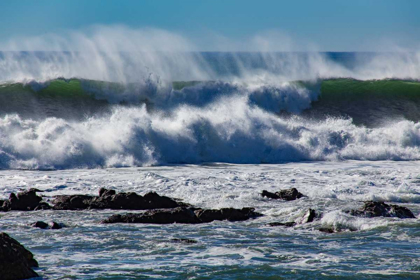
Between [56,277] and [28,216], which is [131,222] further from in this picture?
[56,277]

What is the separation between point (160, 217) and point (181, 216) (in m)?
0.39

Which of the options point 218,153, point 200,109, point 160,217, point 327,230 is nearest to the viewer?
point 327,230

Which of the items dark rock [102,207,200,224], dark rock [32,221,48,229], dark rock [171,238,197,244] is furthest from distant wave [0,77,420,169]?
dark rock [171,238,197,244]

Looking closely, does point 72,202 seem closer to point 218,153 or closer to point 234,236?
point 234,236

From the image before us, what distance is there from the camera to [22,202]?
13.8 m

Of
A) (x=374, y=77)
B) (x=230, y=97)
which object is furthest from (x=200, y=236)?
(x=374, y=77)

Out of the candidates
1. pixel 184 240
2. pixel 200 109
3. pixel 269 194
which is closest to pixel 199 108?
pixel 200 109

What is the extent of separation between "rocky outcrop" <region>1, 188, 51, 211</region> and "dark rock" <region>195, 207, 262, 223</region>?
3493 millimetres

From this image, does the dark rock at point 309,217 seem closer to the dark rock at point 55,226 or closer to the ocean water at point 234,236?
the ocean water at point 234,236

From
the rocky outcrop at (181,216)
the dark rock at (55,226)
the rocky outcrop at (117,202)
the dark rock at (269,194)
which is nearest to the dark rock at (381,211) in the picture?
the rocky outcrop at (181,216)

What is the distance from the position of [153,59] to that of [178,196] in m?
18.5

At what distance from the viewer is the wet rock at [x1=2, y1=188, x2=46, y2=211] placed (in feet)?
44.7

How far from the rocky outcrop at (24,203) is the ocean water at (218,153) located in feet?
2.10

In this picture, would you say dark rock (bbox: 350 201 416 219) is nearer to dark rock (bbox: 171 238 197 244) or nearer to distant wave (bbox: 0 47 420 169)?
dark rock (bbox: 171 238 197 244)
